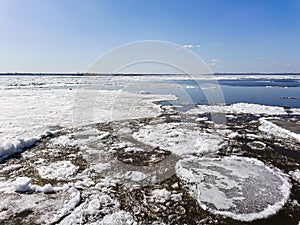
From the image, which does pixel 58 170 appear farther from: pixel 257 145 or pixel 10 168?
pixel 257 145

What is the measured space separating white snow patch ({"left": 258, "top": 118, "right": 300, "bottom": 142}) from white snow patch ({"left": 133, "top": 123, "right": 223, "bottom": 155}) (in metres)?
2.28

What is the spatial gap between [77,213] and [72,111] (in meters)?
9.44

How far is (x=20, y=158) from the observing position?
19.6ft

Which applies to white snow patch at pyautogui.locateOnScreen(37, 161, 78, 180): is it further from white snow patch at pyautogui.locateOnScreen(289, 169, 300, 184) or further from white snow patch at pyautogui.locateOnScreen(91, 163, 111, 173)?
white snow patch at pyautogui.locateOnScreen(289, 169, 300, 184)

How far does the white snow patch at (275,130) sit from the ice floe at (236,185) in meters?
3.12

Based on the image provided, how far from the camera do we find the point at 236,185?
4824 mm

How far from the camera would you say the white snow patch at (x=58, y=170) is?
500 cm

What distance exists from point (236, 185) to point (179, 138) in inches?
127

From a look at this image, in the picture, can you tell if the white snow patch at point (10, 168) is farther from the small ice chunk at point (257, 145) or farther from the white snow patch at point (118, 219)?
the small ice chunk at point (257, 145)

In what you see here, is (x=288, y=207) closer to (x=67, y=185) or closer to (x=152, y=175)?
(x=152, y=175)

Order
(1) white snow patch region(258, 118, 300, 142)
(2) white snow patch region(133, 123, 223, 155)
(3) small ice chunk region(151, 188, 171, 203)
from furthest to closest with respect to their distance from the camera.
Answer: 1. (1) white snow patch region(258, 118, 300, 142)
2. (2) white snow patch region(133, 123, 223, 155)
3. (3) small ice chunk region(151, 188, 171, 203)

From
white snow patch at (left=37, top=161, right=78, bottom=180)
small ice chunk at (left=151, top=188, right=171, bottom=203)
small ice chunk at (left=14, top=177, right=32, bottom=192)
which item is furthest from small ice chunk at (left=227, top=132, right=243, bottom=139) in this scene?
small ice chunk at (left=14, top=177, right=32, bottom=192)

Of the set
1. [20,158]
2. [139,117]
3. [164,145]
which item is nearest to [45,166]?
[20,158]

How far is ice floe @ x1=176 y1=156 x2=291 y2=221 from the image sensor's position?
13.0 feet
